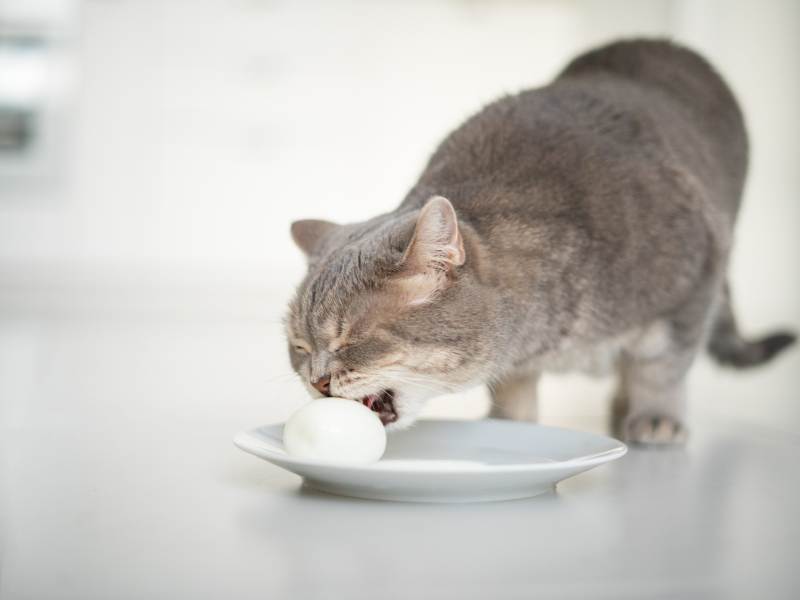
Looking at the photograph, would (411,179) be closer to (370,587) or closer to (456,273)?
(456,273)

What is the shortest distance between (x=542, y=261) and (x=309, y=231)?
432 millimetres

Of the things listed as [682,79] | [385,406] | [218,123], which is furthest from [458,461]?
[218,123]

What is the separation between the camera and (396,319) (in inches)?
59.3

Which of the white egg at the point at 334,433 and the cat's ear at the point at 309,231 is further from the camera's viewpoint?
the cat's ear at the point at 309,231

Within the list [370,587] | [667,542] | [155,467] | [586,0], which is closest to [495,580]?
[370,587]

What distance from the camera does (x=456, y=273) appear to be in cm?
156

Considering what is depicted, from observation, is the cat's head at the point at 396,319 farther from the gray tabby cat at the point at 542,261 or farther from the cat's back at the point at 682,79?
the cat's back at the point at 682,79

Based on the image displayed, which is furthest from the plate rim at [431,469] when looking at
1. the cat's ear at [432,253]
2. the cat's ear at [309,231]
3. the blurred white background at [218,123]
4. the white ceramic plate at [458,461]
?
the blurred white background at [218,123]

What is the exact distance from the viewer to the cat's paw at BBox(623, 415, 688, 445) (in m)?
2.07

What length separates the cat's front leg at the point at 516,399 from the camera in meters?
2.10

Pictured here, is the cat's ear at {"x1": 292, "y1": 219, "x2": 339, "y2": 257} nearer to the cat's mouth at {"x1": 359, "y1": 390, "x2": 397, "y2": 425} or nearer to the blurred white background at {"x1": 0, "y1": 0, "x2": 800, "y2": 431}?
the cat's mouth at {"x1": 359, "y1": 390, "x2": 397, "y2": 425}

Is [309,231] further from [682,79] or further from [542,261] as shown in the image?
[682,79]

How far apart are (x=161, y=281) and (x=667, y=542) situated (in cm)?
572

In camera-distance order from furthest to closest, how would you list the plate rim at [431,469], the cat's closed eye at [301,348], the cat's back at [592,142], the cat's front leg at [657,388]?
the cat's front leg at [657,388] → the cat's back at [592,142] → the cat's closed eye at [301,348] → the plate rim at [431,469]
